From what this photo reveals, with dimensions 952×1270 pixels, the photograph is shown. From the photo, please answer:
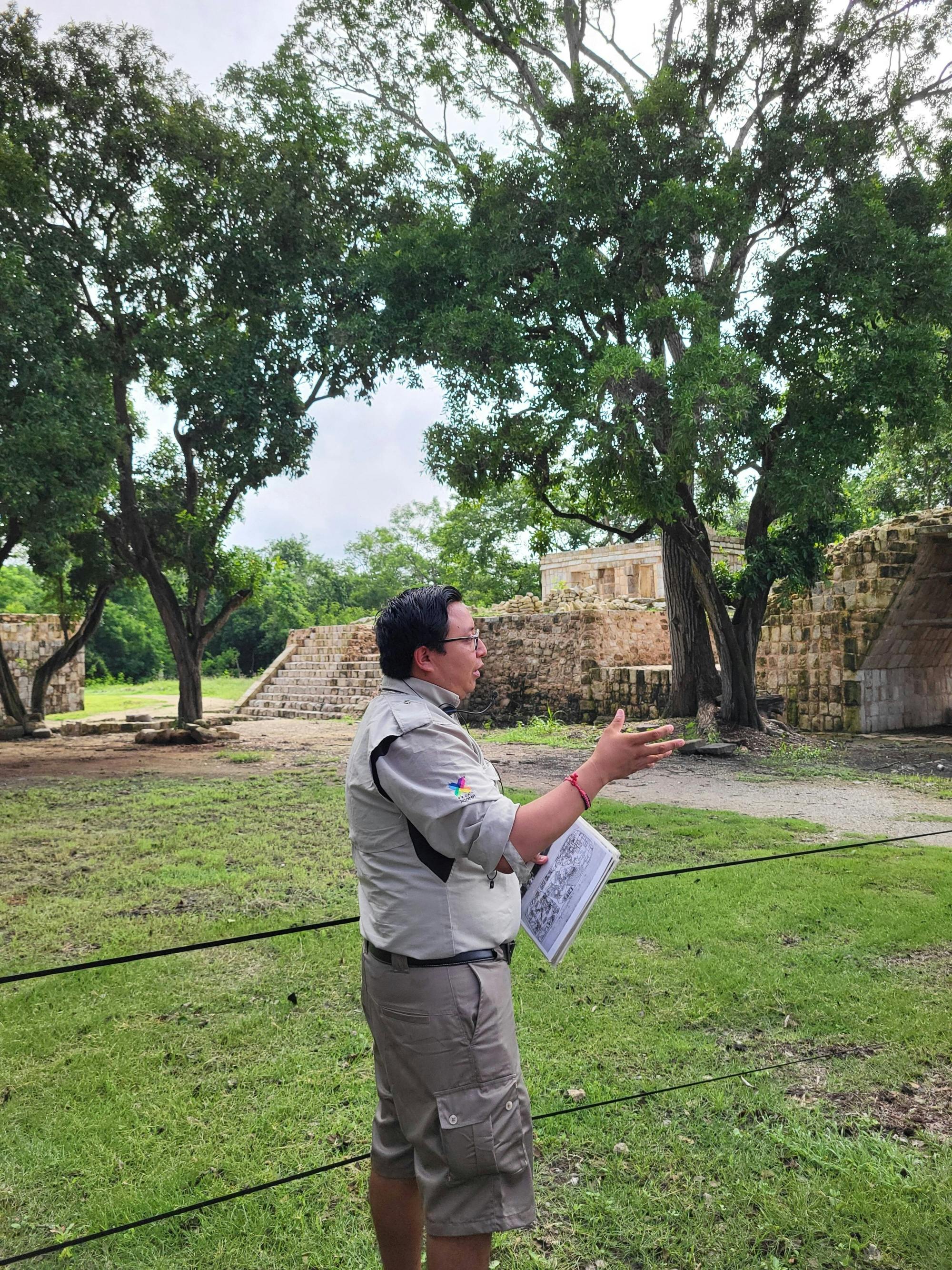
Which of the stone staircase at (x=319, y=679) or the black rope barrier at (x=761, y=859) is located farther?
the stone staircase at (x=319, y=679)

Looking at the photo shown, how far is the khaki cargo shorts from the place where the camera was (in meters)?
1.16

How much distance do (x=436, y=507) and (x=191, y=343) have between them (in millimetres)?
17998

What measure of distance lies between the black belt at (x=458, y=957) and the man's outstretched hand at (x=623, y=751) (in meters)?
0.28

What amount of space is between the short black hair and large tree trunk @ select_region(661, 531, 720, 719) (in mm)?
9109

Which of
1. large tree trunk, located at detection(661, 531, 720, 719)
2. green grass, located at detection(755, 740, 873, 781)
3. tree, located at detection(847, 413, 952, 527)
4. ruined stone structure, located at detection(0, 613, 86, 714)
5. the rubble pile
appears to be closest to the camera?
green grass, located at detection(755, 740, 873, 781)

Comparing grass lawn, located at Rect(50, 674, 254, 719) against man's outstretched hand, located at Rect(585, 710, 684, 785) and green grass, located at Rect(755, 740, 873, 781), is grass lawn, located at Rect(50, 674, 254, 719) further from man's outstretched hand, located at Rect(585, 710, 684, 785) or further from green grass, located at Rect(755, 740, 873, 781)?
man's outstretched hand, located at Rect(585, 710, 684, 785)

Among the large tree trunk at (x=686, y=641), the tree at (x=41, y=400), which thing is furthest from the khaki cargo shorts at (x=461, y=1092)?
the large tree trunk at (x=686, y=641)

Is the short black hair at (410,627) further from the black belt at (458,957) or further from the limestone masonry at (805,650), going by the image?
the limestone masonry at (805,650)

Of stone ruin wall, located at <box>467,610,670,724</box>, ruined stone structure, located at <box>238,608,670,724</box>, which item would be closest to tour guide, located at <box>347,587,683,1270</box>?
ruined stone structure, located at <box>238,608,670,724</box>

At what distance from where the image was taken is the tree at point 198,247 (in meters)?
9.75

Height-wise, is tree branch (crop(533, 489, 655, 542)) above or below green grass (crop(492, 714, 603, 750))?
above

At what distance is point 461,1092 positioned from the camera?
118 centimetres

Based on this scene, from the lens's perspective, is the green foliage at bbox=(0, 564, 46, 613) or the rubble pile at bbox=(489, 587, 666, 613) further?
the green foliage at bbox=(0, 564, 46, 613)

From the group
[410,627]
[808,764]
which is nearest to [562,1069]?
[410,627]
